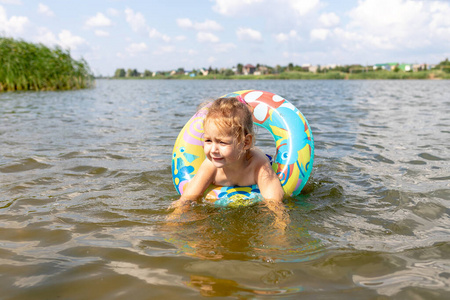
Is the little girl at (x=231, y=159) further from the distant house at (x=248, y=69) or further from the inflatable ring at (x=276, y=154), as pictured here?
the distant house at (x=248, y=69)

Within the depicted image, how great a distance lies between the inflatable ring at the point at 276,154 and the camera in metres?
3.18

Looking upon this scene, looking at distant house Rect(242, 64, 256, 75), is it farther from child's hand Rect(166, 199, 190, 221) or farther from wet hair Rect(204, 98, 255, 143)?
wet hair Rect(204, 98, 255, 143)

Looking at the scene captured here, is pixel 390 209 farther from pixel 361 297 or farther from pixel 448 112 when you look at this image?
pixel 448 112

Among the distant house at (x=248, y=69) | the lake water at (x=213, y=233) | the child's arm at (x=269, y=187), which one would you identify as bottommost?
the lake water at (x=213, y=233)

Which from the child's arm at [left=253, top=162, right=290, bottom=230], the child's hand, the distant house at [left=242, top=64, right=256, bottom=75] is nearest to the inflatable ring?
the child's arm at [left=253, top=162, right=290, bottom=230]

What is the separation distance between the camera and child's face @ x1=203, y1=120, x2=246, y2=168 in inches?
109

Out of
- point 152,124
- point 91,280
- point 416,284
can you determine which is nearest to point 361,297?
point 416,284

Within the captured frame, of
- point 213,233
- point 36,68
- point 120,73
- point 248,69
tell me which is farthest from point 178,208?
point 120,73

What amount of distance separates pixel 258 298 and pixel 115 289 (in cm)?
70

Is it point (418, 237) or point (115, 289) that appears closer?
point (115, 289)

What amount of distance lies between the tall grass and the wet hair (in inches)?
589

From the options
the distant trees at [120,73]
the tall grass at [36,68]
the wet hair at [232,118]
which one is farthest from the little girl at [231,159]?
the distant trees at [120,73]

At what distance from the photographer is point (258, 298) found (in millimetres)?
1771

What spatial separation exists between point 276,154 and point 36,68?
631 inches
